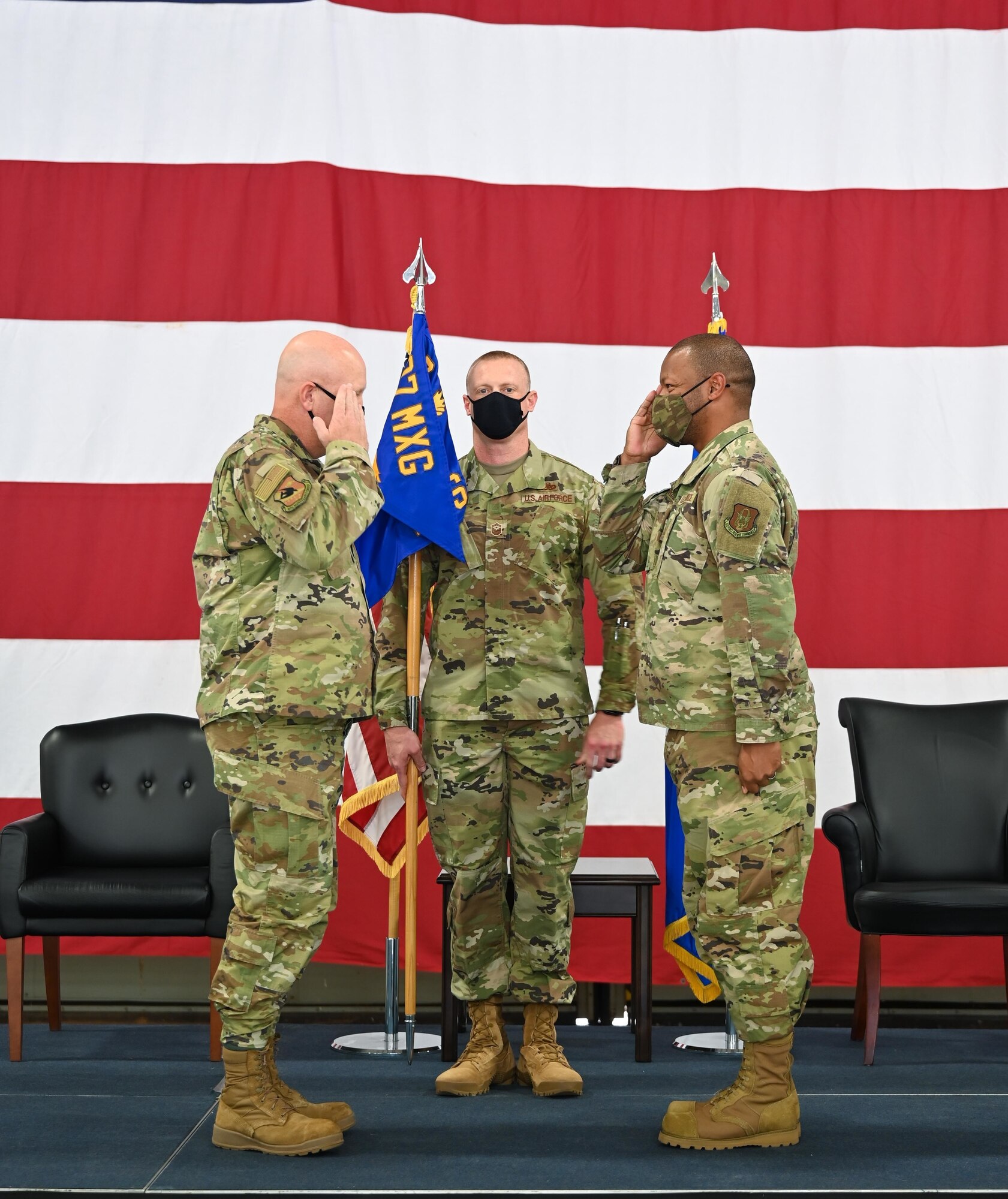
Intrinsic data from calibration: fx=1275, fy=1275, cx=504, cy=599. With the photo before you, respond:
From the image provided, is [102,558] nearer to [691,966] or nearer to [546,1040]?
[546,1040]

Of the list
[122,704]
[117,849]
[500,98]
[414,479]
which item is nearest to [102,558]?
[122,704]

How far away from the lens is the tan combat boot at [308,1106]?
2.52 m

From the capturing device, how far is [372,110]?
388 cm

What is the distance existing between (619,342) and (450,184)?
71 cm

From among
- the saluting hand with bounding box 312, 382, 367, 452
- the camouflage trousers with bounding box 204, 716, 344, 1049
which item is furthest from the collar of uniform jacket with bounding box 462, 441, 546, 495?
the camouflage trousers with bounding box 204, 716, 344, 1049

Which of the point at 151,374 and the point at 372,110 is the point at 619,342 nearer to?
the point at 372,110

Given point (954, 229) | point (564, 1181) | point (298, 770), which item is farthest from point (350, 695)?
point (954, 229)

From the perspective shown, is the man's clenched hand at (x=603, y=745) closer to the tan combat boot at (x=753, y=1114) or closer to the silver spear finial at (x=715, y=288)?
the tan combat boot at (x=753, y=1114)

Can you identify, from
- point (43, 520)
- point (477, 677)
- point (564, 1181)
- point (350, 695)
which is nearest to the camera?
point (564, 1181)

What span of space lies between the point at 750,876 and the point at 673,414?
0.95 metres

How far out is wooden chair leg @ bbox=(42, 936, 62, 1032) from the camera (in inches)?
141

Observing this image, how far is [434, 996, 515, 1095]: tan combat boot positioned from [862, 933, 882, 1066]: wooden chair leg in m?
0.95

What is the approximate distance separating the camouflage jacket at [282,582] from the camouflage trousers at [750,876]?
70 centimetres

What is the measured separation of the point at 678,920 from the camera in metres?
3.44
